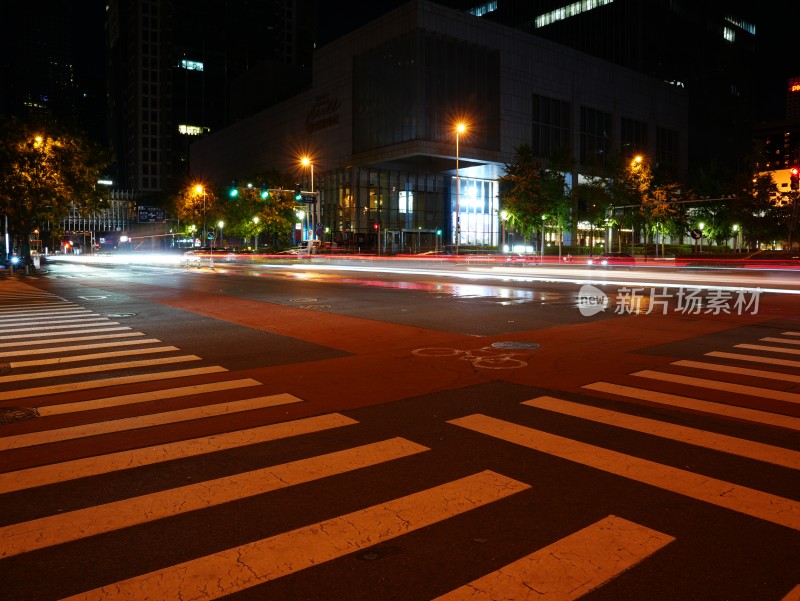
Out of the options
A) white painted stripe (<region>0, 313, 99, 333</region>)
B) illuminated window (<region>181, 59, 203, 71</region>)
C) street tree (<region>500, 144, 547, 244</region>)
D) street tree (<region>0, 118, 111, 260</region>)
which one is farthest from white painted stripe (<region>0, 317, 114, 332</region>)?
illuminated window (<region>181, 59, 203, 71</region>)

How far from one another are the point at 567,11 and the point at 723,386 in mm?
114797

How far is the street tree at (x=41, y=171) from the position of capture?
4103cm

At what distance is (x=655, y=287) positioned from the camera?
1022 inches

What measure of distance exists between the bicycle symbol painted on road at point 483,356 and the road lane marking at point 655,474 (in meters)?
3.14

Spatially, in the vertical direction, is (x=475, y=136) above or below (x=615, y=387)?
above

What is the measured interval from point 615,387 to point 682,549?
453 centimetres

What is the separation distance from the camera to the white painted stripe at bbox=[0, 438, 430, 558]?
4.07 m

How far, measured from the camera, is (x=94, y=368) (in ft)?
32.0

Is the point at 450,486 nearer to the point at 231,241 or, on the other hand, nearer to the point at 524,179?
the point at 524,179

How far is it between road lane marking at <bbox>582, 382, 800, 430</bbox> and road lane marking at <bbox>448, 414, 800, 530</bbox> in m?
2.01

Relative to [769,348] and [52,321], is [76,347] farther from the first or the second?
[769,348]

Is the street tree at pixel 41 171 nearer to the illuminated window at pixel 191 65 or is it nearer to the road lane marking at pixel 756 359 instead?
the road lane marking at pixel 756 359

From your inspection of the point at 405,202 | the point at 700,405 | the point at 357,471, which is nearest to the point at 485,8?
the point at 405,202

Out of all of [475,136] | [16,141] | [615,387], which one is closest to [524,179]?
[475,136]
